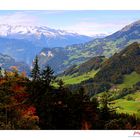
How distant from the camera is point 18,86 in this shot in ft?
18.3

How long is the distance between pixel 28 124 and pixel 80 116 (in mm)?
1320

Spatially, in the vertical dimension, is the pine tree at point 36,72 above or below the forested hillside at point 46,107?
above

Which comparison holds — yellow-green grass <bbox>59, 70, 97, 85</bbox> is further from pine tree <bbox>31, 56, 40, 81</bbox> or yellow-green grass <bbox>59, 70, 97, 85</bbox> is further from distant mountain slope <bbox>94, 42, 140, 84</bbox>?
distant mountain slope <bbox>94, 42, 140, 84</bbox>

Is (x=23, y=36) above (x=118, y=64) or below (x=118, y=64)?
below

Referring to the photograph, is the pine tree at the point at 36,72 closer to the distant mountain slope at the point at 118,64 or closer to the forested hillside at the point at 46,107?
the forested hillside at the point at 46,107

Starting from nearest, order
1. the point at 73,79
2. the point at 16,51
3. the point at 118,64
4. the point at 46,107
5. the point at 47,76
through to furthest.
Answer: the point at 46,107
the point at 47,76
the point at 73,79
the point at 16,51
the point at 118,64

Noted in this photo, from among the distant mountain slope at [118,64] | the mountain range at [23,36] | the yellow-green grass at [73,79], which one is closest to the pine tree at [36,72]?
the mountain range at [23,36]

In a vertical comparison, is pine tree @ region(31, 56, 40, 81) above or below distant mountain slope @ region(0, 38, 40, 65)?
below

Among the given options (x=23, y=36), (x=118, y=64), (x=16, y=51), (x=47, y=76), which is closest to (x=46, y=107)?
(x=47, y=76)

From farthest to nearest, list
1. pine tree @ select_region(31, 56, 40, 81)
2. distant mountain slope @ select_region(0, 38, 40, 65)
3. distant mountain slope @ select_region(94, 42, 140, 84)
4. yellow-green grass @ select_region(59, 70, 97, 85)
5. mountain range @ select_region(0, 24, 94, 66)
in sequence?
distant mountain slope @ select_region(94, 42, 140, 84), yellow-green grass @ select_region(59, 70, 97, 85), distant mountain slope @ select_region(0, 38, 40, 65), pine tree @ select_region(31, 56, 40, 81), mountain range @ select_region(0, 24, 94, 66)

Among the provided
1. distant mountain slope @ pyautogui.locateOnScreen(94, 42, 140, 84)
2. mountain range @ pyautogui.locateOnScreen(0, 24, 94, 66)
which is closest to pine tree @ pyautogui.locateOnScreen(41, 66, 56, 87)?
mountain range @ pyautogui.locateOnScreen(0, 24, 94, 66)

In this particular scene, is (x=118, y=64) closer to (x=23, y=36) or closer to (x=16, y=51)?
(x=23, y=36)

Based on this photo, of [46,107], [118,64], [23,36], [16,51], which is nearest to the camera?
[46,107]
